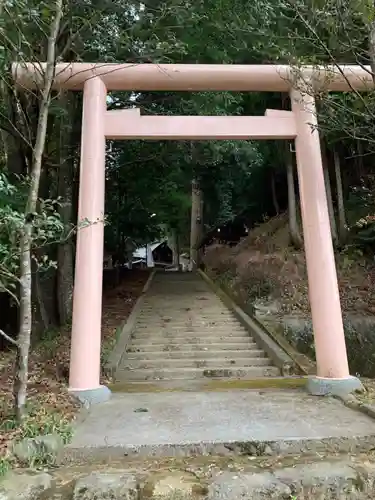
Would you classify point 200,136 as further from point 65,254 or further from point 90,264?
point 65,254

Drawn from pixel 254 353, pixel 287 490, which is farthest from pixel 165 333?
pixel 287 490

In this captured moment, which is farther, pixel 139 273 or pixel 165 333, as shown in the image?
pixel 139 273

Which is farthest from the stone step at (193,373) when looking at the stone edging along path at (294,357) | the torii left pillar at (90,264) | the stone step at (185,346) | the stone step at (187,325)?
the stone step at (187,325)

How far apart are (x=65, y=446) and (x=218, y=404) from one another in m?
1.84

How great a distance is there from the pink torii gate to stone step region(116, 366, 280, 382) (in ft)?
4.83

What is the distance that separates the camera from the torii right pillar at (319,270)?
5.46 meters

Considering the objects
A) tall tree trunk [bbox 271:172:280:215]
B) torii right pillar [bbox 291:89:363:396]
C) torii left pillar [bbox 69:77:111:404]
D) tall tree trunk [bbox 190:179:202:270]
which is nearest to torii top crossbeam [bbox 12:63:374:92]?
torii left pillar [bbox 69:77:111:404]

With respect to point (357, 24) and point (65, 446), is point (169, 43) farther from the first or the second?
point (65, 446)

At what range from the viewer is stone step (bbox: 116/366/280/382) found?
688cm

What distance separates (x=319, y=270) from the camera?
5695 millimetres

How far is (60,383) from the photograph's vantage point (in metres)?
5.54

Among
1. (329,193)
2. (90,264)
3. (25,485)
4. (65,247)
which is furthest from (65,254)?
(329,193)

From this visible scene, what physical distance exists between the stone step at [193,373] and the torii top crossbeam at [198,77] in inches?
162

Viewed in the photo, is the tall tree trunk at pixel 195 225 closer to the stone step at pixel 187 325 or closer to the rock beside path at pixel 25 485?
the stone step at pixel 187 325
